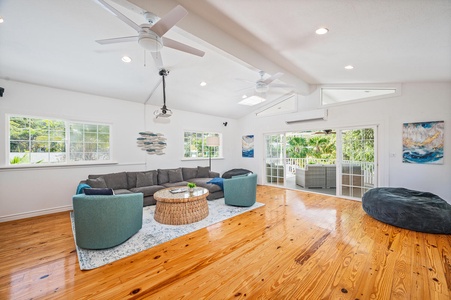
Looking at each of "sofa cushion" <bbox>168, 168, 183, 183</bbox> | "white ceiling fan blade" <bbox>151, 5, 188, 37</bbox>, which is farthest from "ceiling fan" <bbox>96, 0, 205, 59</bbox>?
"sofa cushion" <bbox>168, 168, 183, 183</bbox>

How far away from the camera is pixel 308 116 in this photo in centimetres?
573

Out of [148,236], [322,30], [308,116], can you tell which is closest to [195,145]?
[308,116]

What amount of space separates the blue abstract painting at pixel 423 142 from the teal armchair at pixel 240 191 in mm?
3701

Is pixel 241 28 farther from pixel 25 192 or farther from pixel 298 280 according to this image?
pixel 25 192

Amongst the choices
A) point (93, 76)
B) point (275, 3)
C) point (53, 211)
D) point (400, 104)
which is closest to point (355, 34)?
point (275, 3)

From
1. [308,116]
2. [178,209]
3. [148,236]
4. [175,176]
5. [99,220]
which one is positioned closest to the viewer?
[99,220]

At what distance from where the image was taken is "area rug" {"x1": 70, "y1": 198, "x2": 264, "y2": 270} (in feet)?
7.78

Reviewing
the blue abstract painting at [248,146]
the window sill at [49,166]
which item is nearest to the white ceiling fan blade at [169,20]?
the window sill at [49,166]

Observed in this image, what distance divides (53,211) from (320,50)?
633 cm

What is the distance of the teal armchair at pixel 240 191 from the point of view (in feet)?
14.2

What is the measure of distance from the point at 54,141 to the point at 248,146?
5950mm

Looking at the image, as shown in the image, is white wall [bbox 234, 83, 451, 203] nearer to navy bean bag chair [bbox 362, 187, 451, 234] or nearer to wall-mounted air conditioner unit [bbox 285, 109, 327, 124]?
wall-mounted air conditioner unit [bbox 285, 109, 327, 124]

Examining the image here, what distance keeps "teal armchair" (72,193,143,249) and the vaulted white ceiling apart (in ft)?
7.97

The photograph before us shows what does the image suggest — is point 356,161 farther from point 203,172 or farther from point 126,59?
point 126,59
